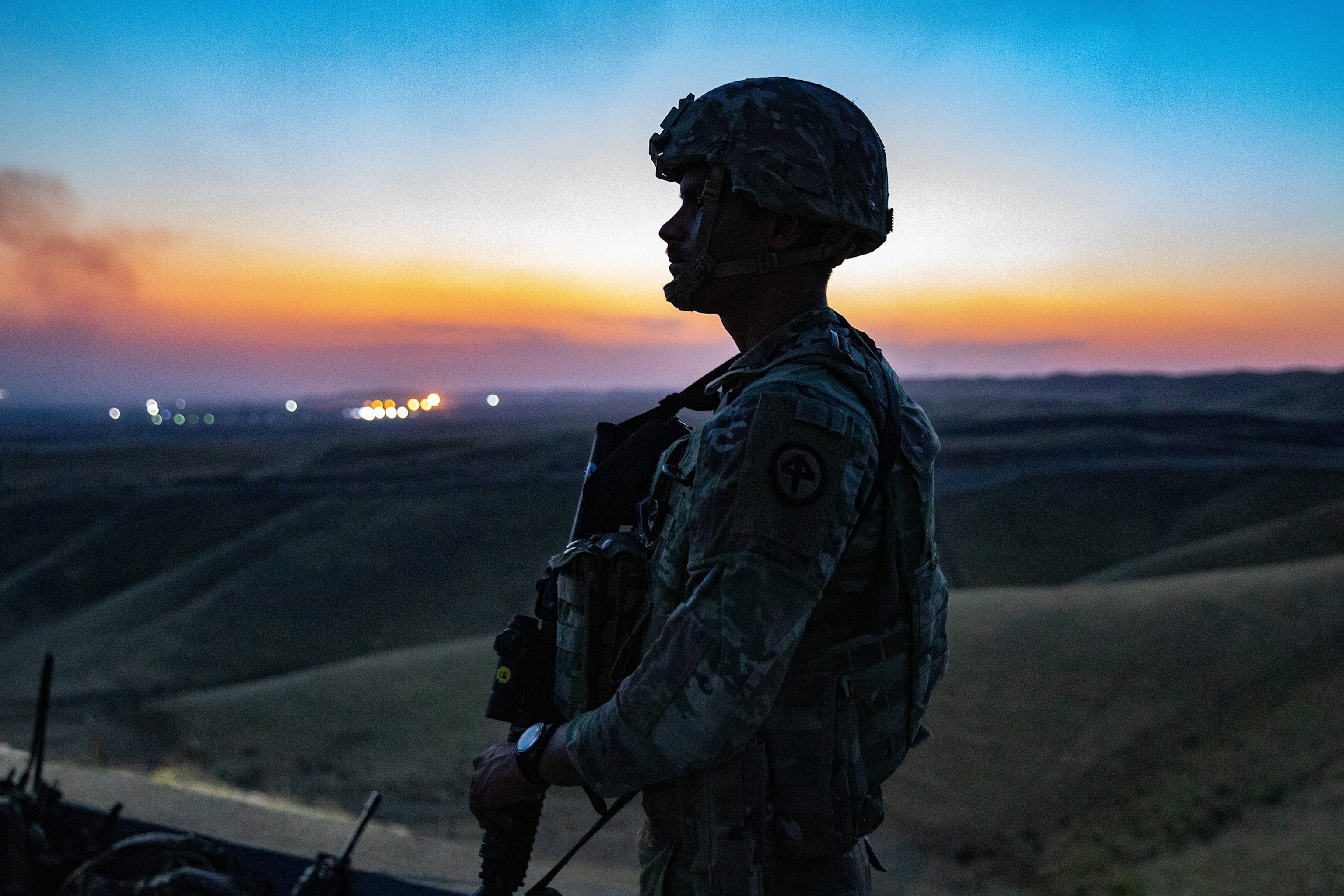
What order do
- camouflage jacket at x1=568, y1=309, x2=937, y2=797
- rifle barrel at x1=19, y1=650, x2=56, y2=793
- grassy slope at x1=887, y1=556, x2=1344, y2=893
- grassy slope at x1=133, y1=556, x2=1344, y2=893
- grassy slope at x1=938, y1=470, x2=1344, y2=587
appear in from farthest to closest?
→ grassy slope at x1=938, y1=470, x2=1344, y2=587
grassy slope at x1=887, y1=556, x2=1344, y2=893
grassy slope at x1=133, y1=556, x2=1344, y2=893
rifle barrel at x1=19, y1=650, x2=56, y2=793
camouflage jacket at x1=568, y1=309, x2=937, y2=797

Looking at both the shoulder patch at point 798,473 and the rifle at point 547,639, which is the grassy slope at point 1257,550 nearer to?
the rifle at point 547,639

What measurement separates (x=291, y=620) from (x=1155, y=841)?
83.6 ft

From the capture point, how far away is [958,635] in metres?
17.8

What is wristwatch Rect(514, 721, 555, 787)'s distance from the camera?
2.05m

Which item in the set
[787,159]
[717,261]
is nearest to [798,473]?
[717,261]

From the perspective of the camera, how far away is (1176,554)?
2912 cm

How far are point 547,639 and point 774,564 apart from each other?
771 millimetres

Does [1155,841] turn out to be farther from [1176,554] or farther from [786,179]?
[1176,554]

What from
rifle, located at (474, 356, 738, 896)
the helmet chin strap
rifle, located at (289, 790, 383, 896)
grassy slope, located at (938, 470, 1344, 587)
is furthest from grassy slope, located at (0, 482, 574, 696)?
the helmet chin strap

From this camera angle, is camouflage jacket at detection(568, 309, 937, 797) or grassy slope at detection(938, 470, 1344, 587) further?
grassy slope at detection(938, 470, 1344, 587)

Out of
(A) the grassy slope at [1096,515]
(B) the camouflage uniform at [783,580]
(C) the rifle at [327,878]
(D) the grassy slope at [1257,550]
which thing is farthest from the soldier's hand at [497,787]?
(A) the grassy slope at [1096,515]

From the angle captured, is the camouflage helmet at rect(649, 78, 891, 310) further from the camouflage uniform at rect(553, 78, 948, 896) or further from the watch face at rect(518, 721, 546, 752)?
the watch face at rect(518, 721, 546, 752)

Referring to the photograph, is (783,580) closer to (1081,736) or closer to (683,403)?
(683,403)

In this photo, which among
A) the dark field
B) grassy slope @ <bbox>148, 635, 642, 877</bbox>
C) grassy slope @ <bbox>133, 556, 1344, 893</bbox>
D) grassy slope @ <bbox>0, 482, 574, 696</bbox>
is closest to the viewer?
grassy slope @ <bbox>133, 556, 1344, 893</bbox>
